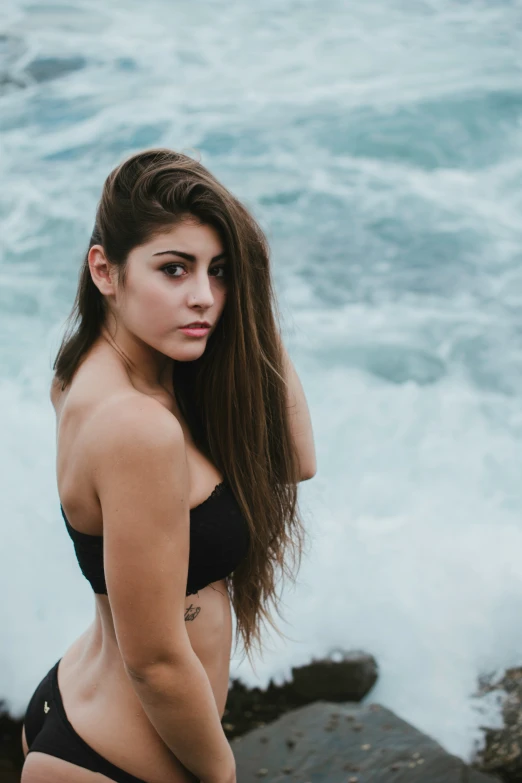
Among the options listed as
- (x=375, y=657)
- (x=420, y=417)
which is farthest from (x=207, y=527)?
(x=420, y=417)

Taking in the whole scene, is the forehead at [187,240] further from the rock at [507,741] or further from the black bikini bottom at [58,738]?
the rock at [507,741]

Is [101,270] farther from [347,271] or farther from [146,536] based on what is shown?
[347,271]

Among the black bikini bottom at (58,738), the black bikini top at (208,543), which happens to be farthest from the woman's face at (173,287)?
the black bikini bottom at (58,738)

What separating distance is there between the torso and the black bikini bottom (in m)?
0.02

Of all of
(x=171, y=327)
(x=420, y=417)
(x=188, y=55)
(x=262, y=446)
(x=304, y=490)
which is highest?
(x=188, y=55)

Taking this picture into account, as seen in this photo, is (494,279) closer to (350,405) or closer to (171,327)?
(350,405)

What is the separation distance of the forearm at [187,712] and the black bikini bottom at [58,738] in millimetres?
149

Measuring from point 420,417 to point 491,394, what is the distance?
0.72 m

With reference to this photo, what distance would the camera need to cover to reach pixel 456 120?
11336mm

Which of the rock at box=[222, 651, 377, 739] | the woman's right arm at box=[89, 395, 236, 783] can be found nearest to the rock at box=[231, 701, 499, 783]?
the rock at box=[222, 651, 377, 739]

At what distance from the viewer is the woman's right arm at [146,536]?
1.67 metres

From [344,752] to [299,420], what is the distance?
1.75 meters

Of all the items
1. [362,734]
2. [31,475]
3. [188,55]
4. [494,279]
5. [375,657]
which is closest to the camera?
[362,734]

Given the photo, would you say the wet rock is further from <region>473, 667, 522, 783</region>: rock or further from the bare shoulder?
the bare shoulder
